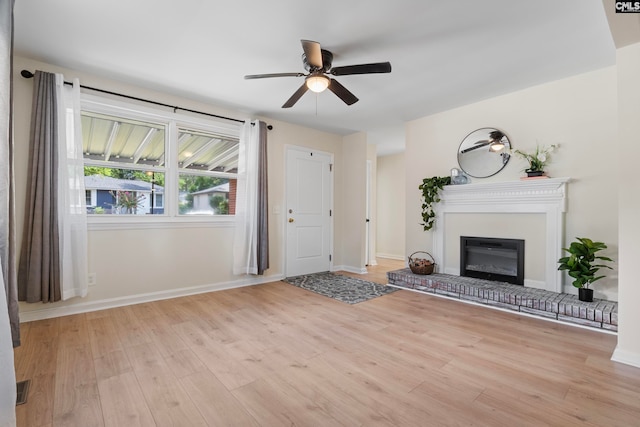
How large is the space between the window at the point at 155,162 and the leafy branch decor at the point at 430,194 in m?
2.77

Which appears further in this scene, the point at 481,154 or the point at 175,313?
the point at 481,154

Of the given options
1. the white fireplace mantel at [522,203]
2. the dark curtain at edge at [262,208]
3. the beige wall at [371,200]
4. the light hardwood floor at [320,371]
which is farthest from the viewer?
the beige wall at [371,200]

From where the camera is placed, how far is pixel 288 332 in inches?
103

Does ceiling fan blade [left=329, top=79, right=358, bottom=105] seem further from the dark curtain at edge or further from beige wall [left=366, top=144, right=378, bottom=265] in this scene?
beige wall [left=366, top=144, right=378, bottom=265]

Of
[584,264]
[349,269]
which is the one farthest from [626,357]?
[349,269]

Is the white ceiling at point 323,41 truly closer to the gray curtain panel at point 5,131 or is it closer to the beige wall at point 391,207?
the gray curtain panel at point 5,131

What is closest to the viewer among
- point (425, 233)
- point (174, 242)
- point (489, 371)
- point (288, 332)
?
point (489, 371)

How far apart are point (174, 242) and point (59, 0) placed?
2502 millimetres

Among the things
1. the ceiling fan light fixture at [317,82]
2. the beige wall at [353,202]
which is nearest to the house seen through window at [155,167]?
the ceiling fan light fixture at [317,82]

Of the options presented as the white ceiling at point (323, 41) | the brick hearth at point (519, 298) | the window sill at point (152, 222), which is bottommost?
the brick hearth at point (519, 298)

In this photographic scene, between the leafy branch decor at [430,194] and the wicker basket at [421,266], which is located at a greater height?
the leafy branch decor at [430,194]

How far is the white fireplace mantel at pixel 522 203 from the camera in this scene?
320 centimetres

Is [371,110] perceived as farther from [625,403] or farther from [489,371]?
[625,403]

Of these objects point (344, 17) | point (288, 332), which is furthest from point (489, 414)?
point (344, 17)
